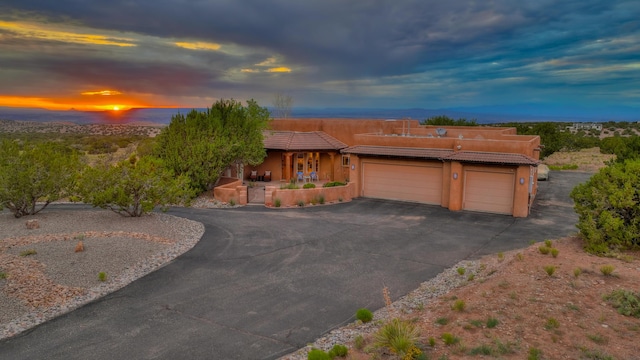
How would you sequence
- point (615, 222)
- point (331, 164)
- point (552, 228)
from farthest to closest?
point (331, 164)
point (552, 228)
point (615, 222)

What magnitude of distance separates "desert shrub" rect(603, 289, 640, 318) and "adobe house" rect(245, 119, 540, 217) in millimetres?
12507

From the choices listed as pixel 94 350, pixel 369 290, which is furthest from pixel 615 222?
pixel 94 350

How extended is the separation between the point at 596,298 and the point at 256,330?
792cm

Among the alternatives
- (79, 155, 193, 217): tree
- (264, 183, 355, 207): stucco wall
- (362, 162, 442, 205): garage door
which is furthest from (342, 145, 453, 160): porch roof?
(79, 155, 193, 217): tree

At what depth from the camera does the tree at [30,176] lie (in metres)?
18.6

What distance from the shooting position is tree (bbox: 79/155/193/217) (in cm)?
1873

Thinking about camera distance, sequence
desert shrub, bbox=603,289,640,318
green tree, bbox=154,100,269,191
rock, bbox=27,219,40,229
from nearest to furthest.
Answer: desert shrub, bbox=603,289,640,318 < rock, bbox=27,219,40,229 < green tree, bbox=154,100,269,191

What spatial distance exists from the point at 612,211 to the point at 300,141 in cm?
2218

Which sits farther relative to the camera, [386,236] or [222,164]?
[222,164]

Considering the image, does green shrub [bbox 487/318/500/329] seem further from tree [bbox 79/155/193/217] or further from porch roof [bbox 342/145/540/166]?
tree [bbox 79/155/193/217]

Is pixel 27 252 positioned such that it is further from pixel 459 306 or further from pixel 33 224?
pixel 459 306

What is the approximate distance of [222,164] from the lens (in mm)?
27406

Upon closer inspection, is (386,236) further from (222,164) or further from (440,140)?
(222,164)

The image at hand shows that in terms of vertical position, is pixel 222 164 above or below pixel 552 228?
above
